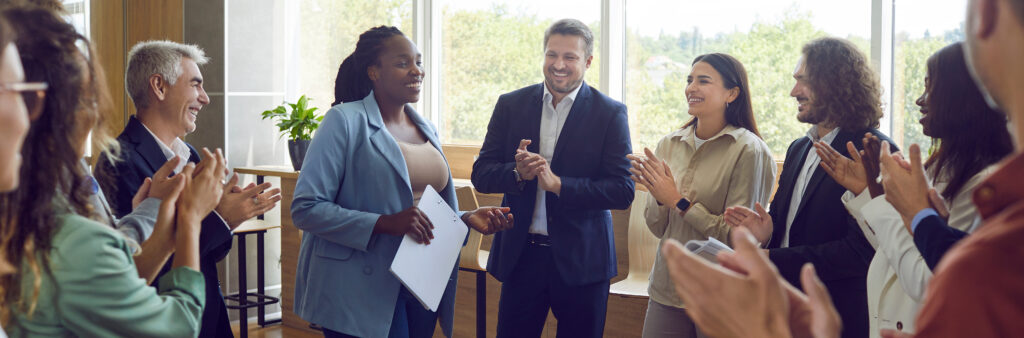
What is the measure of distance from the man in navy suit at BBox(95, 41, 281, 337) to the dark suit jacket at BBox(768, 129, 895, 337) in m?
1.41

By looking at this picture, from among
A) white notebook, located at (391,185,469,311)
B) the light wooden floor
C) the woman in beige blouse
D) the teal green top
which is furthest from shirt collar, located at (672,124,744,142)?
the light wooden floor

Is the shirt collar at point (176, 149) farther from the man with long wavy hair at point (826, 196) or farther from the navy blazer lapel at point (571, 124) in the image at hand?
the man with long wavy hair at point (826, 196)

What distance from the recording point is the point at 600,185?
2.75 metres

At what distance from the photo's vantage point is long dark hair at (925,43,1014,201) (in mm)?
1715

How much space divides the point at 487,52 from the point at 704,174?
273 cm

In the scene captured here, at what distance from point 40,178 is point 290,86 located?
4.53m

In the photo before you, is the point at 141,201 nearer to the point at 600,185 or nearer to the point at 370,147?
the point at 370,147

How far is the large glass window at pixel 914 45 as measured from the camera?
3404 millimetres

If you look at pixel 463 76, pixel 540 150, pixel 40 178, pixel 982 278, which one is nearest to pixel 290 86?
pixel 463 76

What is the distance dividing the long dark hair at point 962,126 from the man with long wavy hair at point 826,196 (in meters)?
0.42

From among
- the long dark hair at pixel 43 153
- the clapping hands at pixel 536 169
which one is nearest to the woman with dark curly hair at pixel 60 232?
the long dark hair at pixel 43 153

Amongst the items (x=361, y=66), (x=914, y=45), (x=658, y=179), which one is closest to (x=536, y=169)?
(x=658, y=179)

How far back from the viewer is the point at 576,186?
2.70m

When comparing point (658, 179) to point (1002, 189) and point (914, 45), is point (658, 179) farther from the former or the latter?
point (1002, 189)
